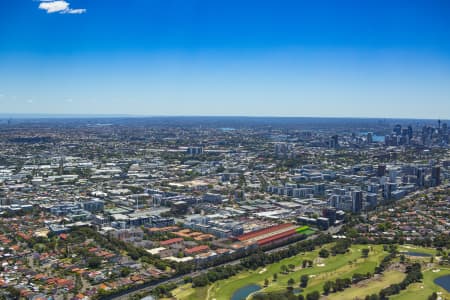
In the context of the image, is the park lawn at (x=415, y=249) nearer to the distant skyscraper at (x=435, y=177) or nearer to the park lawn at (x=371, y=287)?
the park lawn at (x=371, y=287)

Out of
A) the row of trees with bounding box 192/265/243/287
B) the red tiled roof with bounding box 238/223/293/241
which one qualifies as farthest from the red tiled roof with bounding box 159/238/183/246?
the row of trees with bounding box 192/265/243/287

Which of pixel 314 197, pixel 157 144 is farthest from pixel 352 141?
pixel 314 197

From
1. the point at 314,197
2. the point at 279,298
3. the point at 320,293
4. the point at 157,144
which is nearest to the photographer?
the point at 279,298

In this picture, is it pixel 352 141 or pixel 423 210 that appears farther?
pixel 352 141

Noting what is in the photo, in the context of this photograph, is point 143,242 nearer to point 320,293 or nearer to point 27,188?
point 320,293

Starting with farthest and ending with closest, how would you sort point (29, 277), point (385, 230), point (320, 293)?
1. point (385, 230)
2. point (29, 277)
3. point (320, 293)

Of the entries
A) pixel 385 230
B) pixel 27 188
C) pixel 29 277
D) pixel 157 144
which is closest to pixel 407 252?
pixel 385 230

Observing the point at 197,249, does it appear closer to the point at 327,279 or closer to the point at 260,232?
the point at 260,232
